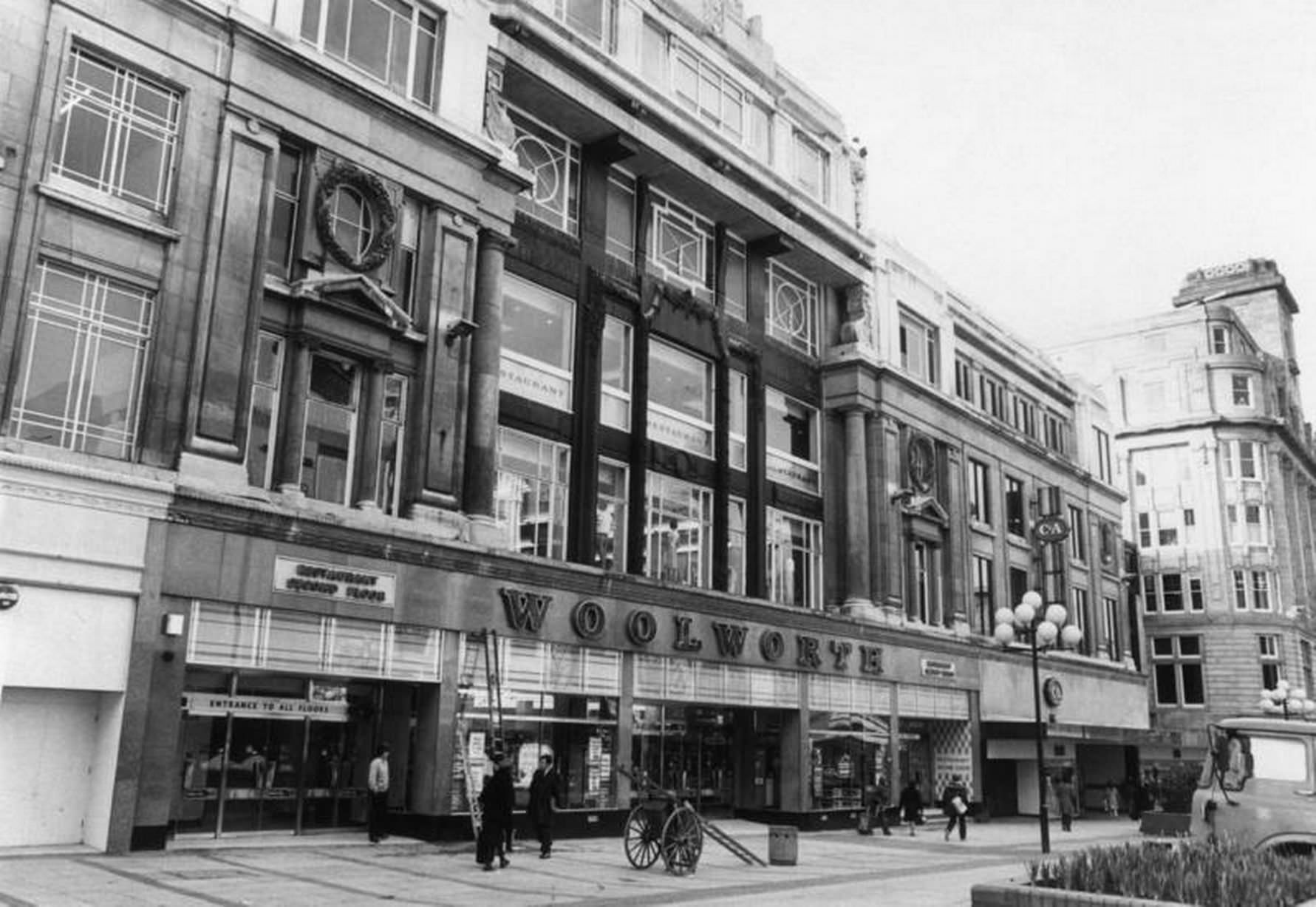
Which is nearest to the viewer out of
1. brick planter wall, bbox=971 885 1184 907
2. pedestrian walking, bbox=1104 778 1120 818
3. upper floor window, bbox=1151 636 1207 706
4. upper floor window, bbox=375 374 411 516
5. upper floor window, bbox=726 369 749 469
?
brick planter wall, bbox=971 885 1184 907

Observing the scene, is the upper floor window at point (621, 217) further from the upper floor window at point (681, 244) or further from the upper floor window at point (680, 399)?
the upper floor window at point (680, 399)

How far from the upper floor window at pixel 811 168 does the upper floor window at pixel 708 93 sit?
3180 mm

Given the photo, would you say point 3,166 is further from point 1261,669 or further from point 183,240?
point 1261,669

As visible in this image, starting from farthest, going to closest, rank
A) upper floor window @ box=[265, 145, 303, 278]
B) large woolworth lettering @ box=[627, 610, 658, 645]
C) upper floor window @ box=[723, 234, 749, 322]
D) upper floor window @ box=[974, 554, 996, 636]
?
upper floor window @ box=[974, 554, 996, 636] → upper floor window @ box=[723, 234, 749, 322] → large woolworth lettering @ box=[627, 610, 658, 645] → upper floor window @ box=[265, 145, 303, 278]

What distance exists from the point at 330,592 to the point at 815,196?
2270 cm

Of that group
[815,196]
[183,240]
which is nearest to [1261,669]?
[815,196]

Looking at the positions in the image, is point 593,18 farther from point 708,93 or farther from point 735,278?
point 735,278

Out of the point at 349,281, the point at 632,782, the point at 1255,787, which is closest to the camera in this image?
the point at 1255,787

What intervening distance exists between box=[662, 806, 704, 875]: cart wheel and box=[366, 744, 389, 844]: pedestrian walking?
5.60m

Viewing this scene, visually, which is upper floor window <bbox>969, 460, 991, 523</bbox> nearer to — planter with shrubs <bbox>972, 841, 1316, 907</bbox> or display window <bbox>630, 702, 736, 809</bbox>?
display window <bbox>630, 702, 736, 809</bbox>

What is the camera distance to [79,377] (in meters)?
18.8

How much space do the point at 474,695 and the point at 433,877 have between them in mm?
6382

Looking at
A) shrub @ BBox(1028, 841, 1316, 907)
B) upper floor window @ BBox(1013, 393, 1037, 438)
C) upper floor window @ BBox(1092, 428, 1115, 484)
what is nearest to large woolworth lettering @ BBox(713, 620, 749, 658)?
shrub @ BBox(1028, 841, 1316, 907)

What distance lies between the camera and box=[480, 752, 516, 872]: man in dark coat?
711 inches
